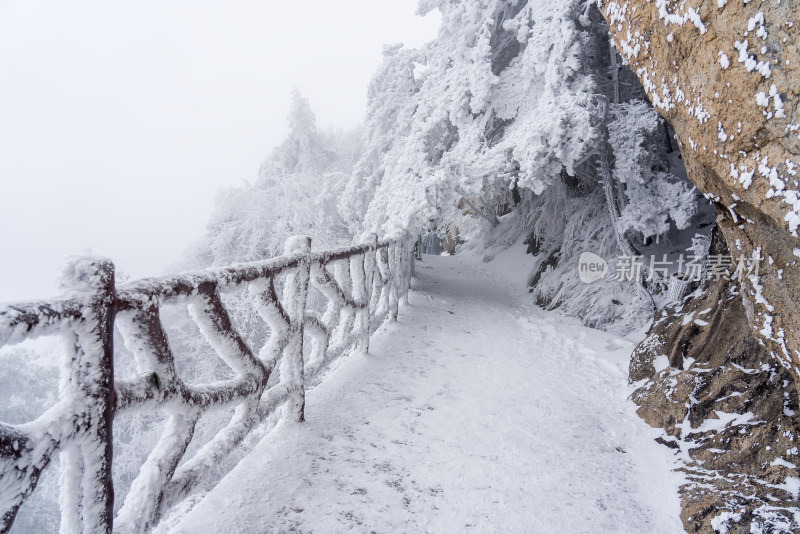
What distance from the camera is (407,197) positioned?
23.7 feet

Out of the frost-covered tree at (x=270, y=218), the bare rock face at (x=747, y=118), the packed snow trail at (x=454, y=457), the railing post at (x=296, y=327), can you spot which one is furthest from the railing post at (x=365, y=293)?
the frost-covered tree at (x=270, y=218)

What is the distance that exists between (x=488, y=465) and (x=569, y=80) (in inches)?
254

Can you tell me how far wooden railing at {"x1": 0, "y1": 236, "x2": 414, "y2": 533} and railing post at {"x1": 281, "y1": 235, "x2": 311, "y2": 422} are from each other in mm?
118

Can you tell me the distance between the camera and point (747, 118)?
2242mm

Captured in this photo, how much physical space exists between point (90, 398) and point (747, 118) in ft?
10.3

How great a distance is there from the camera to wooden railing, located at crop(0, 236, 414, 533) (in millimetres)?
1096

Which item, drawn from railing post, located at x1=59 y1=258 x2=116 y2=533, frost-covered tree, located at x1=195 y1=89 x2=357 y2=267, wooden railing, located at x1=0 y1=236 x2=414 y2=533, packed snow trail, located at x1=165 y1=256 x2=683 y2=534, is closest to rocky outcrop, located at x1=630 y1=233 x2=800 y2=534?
packed snow trail, located at x1=165 y1=256 x2=683 y2=534

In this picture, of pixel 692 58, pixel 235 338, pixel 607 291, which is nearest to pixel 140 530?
pixel 235 338

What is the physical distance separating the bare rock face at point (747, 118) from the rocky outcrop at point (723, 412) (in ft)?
1.61

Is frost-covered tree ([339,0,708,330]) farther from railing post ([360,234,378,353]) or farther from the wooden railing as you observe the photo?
the wooden railing

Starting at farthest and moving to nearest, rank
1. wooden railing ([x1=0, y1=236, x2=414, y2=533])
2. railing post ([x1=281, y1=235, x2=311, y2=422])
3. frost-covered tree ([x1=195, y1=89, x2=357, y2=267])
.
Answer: frost-covered tree ([x1=195, y1=89, x2=357, y2=267])
railing post ([x1=281, y1=235, x2=311, y2=422])
wooden railing ([x1=0, y1=236, x2=414, y2=533])

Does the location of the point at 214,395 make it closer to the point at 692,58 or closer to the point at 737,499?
the point at 737,499

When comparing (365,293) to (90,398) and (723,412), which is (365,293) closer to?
(723,412)

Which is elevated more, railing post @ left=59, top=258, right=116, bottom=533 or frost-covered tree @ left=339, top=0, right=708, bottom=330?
frost-covered tree @ left=339, top=0, right=708, bottom=330
